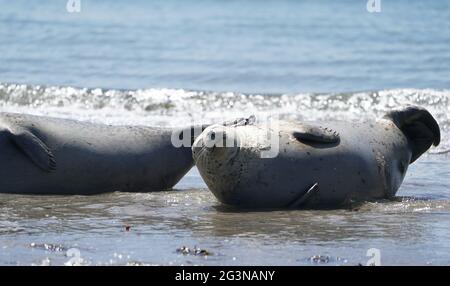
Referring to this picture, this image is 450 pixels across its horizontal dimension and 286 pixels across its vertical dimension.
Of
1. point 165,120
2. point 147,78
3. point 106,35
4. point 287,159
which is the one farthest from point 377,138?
point 106,35

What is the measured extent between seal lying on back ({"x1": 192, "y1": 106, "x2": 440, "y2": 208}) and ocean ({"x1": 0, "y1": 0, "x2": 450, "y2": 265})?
6.1 inches

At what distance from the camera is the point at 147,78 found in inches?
619

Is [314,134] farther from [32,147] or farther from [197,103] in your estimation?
[197,103]

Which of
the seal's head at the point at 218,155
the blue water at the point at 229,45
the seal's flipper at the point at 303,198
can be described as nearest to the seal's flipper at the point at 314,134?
the seal's flipper at the point at 303,198

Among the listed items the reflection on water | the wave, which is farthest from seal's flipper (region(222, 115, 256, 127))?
the wave

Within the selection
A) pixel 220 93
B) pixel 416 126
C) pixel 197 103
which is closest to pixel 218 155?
pixel 416 126

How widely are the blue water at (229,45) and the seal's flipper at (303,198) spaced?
23.8 ft

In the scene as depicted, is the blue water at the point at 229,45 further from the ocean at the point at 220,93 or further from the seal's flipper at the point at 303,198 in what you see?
the seal's flipper at the point at 303,198

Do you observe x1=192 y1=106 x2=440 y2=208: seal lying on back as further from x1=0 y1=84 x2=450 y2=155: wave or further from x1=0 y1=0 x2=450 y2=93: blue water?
x1=0 y1=0 x2=450 y2=93: blue water

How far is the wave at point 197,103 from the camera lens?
13.0 metres

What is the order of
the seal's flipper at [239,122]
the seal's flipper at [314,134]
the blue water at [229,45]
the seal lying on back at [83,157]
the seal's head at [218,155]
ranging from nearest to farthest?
the seal's head at [218,155] → the seal's flipper at [314,134] → the seal's flipper at [239,122] → the seal lying on back at [83,157] → the blue water at [229,45]

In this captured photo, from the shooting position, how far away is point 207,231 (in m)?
6.47

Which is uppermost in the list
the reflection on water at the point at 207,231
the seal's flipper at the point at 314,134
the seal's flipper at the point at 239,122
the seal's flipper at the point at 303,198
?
the seal's flipper at the point at 239,122

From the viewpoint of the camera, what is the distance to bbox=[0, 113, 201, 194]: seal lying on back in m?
7.70
